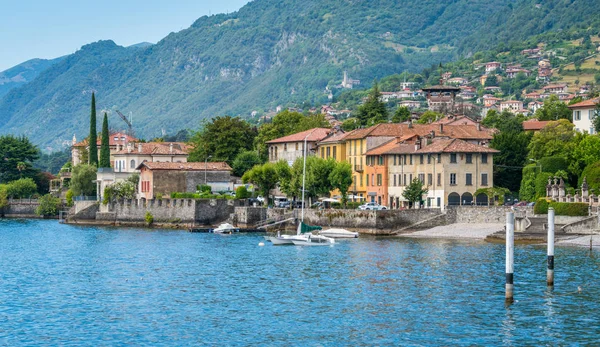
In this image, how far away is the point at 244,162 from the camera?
131250mm

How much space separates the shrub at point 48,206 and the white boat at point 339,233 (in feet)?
209

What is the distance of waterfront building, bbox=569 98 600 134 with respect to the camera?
119188 mm

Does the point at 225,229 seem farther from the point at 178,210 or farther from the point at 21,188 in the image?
the point at 21,188

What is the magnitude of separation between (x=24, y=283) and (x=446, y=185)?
4742 centimetres

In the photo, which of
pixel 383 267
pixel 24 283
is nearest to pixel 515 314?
pixel 383 267

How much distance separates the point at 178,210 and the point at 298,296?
57944mm

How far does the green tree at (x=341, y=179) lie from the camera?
345ft

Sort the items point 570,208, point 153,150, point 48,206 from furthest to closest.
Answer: point 48,206
point 153,150
point 570,208

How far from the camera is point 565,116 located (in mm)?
142125

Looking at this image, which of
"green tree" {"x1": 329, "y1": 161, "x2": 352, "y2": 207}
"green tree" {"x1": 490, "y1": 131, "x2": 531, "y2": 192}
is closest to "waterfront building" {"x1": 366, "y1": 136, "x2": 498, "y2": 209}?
"green tree" {"x1": 329, "y1": 161, "x2": 352, "y2": 207}

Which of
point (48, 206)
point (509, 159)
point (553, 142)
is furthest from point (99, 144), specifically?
point (553, 142)

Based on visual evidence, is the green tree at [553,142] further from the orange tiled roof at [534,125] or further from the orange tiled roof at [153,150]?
the orange tiled roof at [153,150]

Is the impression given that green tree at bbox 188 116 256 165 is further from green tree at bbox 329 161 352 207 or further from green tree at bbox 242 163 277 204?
green tree at bbox 329 161 352 207

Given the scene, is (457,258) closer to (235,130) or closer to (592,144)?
(592,144)
